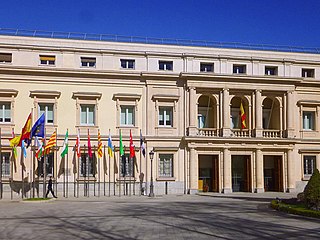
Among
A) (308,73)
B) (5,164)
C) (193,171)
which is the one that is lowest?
(193,171)

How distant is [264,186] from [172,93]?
42.1ft

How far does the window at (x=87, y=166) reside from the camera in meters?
39.1

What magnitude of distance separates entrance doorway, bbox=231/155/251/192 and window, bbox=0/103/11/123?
834 inches

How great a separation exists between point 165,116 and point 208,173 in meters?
7.74

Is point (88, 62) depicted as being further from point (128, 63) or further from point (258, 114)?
point (258, 114)

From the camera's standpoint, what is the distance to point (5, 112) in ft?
125

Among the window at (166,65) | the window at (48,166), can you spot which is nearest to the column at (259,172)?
the window at (166,65)

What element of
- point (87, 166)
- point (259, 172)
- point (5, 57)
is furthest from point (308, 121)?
point (5, 57)

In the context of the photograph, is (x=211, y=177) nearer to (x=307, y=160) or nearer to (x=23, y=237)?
(x=307, y=160)

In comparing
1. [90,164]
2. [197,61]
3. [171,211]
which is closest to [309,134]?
[197,61]

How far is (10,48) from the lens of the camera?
38625 millimetres

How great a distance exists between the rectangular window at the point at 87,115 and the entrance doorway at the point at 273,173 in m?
17.4

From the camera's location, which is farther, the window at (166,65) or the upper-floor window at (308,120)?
the upper-floor window at (308,120)

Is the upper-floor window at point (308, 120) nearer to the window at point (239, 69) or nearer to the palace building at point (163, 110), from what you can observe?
the palace building at point (163, 110)
